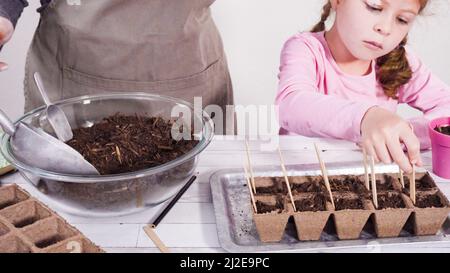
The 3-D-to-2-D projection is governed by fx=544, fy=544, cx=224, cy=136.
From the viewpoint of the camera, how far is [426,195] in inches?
29.8

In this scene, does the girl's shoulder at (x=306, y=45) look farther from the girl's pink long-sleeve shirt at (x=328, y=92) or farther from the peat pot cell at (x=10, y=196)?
the peat pot cell at (x=10, y=196)

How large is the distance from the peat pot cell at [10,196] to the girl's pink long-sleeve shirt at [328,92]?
515 mm

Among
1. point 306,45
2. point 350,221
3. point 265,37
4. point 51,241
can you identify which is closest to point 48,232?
point 51,241

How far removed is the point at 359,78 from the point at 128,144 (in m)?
0.61

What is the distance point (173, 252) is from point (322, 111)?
42 cm

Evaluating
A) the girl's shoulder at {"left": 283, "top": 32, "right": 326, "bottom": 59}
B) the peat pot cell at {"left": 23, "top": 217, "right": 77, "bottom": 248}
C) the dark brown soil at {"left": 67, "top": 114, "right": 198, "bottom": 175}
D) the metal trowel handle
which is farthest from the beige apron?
the peat pot cell at {"left": 23, "top": 217, "right": 77, "bottom": 248}

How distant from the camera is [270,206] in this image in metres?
A: 0.74

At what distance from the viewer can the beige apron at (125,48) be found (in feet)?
3.54

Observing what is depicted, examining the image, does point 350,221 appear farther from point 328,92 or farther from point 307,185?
point 328,92

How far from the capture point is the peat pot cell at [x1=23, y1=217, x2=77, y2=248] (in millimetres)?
664

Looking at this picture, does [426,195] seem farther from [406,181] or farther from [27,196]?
[27,196]

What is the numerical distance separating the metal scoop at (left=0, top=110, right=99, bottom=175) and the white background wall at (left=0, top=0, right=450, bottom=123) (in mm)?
810

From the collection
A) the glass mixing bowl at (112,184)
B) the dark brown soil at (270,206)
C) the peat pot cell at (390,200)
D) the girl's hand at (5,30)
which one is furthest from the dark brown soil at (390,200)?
the girl's hand at (5,30)

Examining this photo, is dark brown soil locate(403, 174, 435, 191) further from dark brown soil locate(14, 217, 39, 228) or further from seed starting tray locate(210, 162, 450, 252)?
dark brown soil locate(14, 217, 39, 228)
